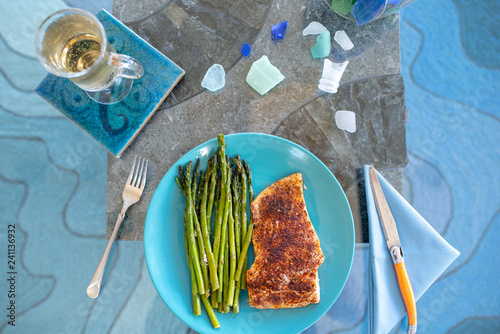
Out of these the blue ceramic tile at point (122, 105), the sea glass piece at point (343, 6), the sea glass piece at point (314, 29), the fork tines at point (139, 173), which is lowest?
the fork tines at point (139, 173)

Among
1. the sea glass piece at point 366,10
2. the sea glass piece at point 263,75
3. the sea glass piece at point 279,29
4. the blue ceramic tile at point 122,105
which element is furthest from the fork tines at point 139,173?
the sea glass piece at point 366,10

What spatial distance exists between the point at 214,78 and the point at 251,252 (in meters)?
0.87

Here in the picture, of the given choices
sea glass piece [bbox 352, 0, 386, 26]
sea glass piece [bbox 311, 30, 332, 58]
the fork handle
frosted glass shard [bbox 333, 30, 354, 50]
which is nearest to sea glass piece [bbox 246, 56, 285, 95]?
sea glass piece [bbox 311, 30, 332, 58]

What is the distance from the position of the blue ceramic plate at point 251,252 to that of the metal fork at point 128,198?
0.58 feet

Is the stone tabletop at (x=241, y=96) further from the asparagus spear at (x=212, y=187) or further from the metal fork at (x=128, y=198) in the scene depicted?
the asparagus spear at (x=212, y=187)

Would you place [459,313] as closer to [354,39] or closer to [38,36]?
[354,39]

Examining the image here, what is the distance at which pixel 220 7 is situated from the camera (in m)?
1.78

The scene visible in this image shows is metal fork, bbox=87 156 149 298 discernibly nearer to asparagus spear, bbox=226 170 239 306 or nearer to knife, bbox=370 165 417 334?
asparagus spear, bbox=226 170 239 306

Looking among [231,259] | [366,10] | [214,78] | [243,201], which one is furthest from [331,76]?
→ [231,259]

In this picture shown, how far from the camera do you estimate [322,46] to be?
1741 mm

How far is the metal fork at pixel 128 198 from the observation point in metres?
1.70

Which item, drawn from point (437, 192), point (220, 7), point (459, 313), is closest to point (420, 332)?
point (459, 313)

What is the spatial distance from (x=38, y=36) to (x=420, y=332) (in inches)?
91.0

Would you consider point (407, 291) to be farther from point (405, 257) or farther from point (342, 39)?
point (342, 39)
